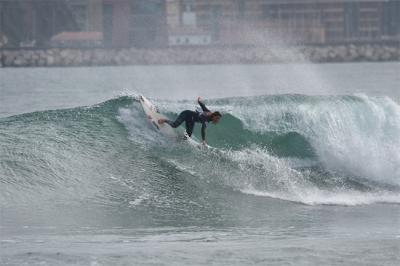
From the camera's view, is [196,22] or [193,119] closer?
[193,119]

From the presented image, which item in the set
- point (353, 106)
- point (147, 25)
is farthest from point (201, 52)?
point (353, 106)

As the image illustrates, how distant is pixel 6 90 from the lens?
47.0 metres

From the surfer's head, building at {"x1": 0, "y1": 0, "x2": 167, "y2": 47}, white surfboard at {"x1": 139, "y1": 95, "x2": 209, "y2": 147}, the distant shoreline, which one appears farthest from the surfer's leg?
building at {"x1": 0, "y1": 0, "x2": 167, "y2": 47}

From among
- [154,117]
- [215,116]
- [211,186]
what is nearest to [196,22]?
[154,117]

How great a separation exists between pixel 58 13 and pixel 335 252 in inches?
3112

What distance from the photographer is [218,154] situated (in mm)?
19000

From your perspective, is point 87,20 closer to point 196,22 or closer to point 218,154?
point 196,22

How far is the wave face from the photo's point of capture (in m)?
17.3

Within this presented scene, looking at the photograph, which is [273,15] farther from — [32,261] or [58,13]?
[32,261]

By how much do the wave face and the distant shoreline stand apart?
57.2m

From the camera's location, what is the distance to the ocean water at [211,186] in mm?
13641

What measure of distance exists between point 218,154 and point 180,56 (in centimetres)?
6216

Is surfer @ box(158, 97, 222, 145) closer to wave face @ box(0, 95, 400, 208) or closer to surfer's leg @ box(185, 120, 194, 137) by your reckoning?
surfer's leg @ box(185, 120, 194, 137)

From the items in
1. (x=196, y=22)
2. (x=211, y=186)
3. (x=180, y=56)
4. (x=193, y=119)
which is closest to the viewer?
(x=211, y=186)
